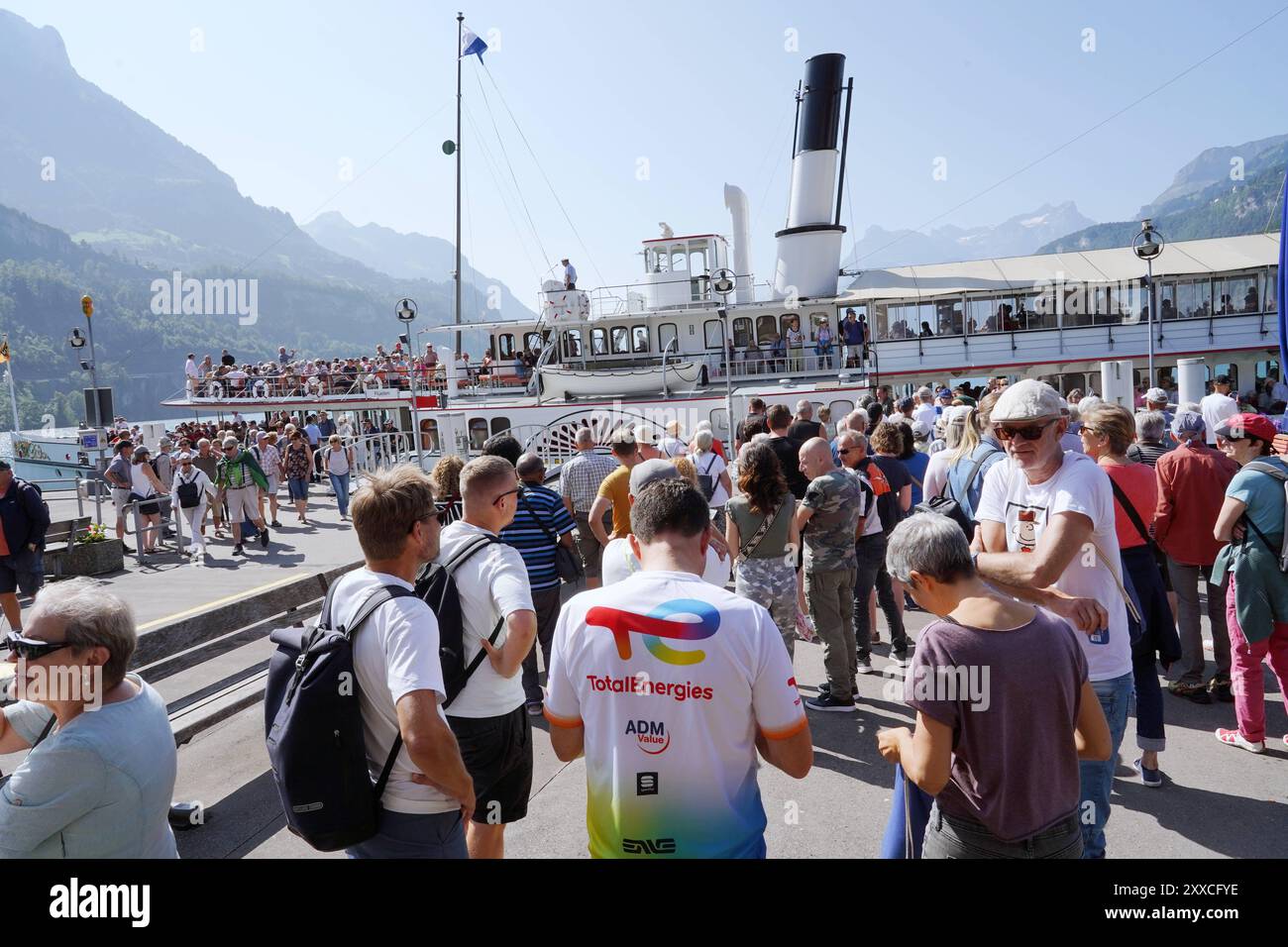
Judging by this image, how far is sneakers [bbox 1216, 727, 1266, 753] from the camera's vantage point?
4.77 metres

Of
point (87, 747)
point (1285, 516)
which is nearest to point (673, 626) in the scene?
point (87, 747)

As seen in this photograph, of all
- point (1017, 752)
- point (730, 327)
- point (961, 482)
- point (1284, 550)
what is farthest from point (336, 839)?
point (730, 327)

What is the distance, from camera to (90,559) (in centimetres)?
1202

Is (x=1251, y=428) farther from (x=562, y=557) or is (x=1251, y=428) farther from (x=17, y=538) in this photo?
(x=17, y=538)

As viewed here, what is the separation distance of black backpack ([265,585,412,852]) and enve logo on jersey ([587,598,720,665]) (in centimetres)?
77

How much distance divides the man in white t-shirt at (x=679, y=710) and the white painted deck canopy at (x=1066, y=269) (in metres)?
22.9

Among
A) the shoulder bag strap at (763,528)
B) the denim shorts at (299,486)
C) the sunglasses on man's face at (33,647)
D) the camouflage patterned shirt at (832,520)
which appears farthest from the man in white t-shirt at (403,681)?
the denim shorts at (299,486)

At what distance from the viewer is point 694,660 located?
2223 mm

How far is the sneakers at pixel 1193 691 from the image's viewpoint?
5598mm

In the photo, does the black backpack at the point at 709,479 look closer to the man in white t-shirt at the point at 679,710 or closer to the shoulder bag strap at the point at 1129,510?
the shoulder bag strap at the point at 1129,510

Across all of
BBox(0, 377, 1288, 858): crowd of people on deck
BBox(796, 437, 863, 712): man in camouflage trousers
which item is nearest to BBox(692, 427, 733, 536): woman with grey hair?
BBox(796, 437, 863, 712): man in camouflage trousers

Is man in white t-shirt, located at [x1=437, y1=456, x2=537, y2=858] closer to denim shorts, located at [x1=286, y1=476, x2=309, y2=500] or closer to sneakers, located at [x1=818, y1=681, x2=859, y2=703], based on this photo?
sneakers, located at [x1=818, y1=681, x2=859, y2=703]
